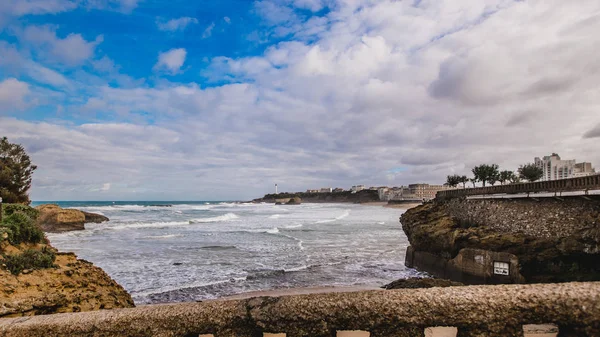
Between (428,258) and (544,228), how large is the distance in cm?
512

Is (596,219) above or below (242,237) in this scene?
above

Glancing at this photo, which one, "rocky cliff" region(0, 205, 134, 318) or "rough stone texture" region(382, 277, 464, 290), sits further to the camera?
"rough stone texture" region(382, 277, 464, 290)

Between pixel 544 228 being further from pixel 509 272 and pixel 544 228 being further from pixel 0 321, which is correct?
pixel 0 321

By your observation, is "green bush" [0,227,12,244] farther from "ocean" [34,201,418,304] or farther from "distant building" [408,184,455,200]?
"distant building" [408,184,455,200]

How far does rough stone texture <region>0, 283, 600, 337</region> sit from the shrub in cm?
475

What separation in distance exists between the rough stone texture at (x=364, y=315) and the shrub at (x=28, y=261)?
475 cm

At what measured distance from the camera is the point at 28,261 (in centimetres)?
650

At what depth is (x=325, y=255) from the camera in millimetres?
21156

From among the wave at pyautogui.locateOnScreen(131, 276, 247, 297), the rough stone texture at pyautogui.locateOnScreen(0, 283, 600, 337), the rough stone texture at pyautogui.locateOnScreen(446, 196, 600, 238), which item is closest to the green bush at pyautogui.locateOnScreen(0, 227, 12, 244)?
the wave at pyautogui.locateOnScreen(131, 276, 247, 297)

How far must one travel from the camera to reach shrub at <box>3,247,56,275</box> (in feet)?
20.1

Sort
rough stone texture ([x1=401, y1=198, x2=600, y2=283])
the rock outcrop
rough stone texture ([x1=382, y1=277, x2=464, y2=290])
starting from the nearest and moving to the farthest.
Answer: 1. rough stone texture ([x1=382, y1=277, x2=464, y2=290])
2. rough stone texture ([x1=401, y1=198, x2=600, y2=283])
3. the rock outcrop

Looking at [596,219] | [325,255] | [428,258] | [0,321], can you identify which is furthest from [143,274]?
[596,219]

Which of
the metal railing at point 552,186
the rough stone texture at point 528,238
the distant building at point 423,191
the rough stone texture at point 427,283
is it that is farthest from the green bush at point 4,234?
the distant building at point 423,191

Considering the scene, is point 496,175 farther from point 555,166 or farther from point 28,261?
point 28,261
